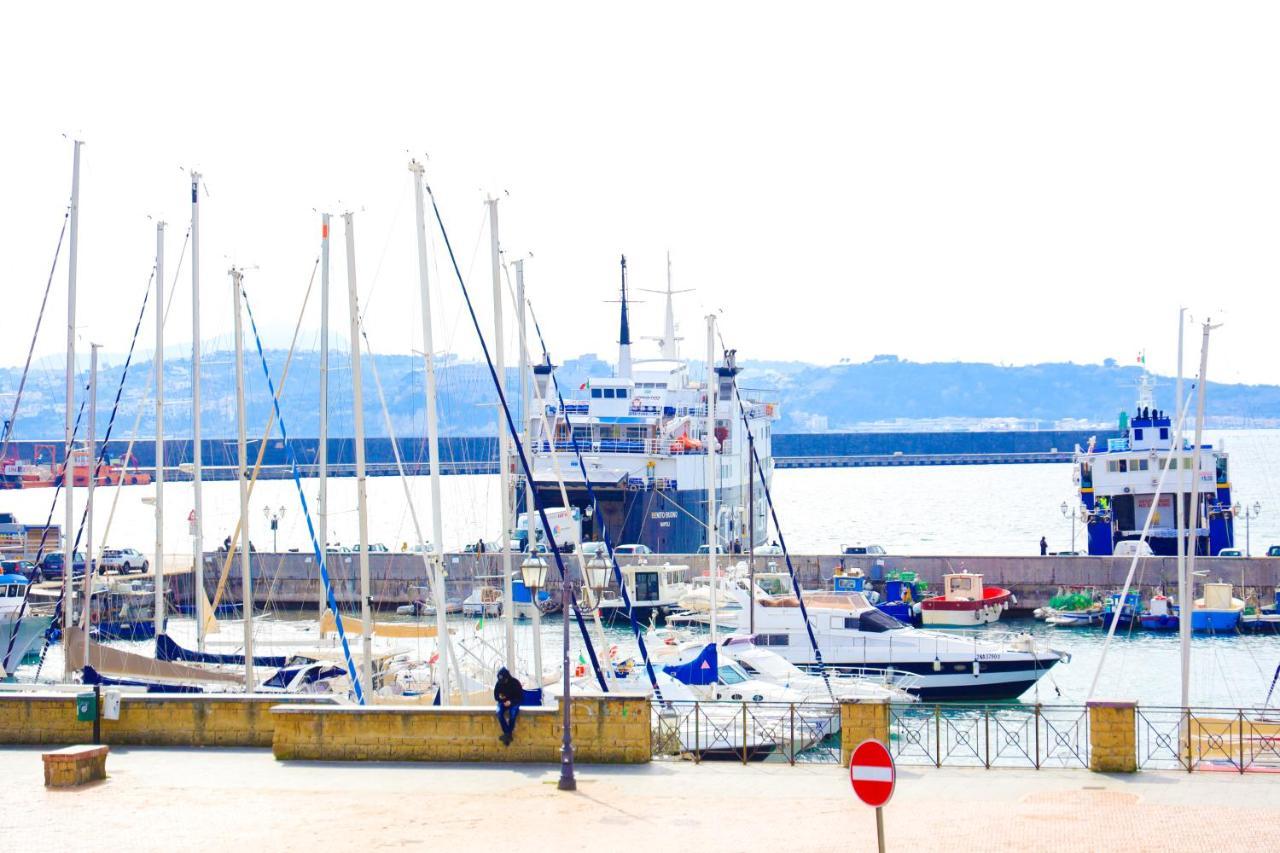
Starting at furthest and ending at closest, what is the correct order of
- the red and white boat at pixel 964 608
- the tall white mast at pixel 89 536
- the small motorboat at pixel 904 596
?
the red and white boat at pixel 964 608 < the small motorboat at pixel 904 596 < the tall white mast at pixel 89 536

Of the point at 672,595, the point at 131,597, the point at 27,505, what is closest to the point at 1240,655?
the point at 672,595

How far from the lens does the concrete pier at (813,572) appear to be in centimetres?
5475

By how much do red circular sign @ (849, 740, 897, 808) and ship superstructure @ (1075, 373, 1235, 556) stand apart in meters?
53.8

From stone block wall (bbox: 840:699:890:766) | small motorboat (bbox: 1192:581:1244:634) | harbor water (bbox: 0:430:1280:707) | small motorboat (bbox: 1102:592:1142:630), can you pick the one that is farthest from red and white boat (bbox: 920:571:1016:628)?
stone block wall (bbox: 840:699:890:766)

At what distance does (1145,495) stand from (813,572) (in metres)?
15.6

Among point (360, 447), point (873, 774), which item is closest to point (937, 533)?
point (360, 447)

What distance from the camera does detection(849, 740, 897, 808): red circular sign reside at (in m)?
12.4

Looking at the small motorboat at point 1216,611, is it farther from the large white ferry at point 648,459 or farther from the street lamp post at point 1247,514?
the large white ferry at point 648,459

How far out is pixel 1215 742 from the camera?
21125 millimetres

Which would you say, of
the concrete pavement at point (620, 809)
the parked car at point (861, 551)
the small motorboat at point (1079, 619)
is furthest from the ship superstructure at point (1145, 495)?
the concrete pavement at point (620, 809)

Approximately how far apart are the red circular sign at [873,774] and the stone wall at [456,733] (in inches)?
226

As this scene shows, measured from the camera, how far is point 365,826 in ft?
50.5

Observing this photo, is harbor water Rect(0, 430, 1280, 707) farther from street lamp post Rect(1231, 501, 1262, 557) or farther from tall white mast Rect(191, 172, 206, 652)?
tall white mast Rect(191, 172, 206, 652)

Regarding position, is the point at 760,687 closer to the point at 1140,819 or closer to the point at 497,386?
the point at 497,386
